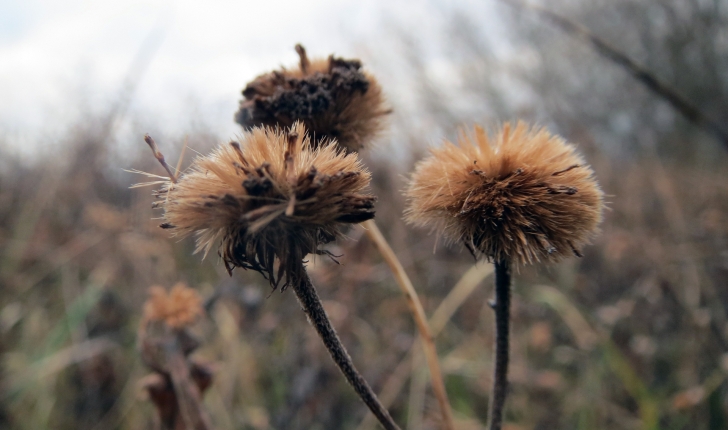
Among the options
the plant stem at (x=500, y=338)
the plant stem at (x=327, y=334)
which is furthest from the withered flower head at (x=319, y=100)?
the plant stem at (x=500, y=338)

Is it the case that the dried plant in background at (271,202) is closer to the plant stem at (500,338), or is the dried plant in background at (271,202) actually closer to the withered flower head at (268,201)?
the withered flower head at (268,201)

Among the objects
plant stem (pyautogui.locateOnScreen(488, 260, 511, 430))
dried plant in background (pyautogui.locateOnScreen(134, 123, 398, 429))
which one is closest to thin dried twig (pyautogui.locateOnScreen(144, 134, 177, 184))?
dried plant in background (pyautogui.locateOnScreen(134, 123, 398, 429))

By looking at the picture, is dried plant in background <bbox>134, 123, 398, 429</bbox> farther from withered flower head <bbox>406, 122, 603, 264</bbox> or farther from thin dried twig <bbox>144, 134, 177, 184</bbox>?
withered flower head <bbox>406, 122, 603, 264</bbox>

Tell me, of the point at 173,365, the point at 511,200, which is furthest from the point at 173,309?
the point at 511,200

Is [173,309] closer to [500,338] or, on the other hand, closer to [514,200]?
[500,338]

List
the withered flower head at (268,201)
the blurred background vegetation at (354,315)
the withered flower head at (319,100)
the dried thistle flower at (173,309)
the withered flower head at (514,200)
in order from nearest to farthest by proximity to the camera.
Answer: the withered flower head at (268,201)
the withered flower head at (514,200)
the withered flower head at (319,100)
the dried thistle flower at (173,309)
the blurred background vegetation at (354,315)

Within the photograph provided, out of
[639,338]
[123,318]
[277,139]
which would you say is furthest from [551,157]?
[123,318]

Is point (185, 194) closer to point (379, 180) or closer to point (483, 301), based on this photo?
point (379, 180)
